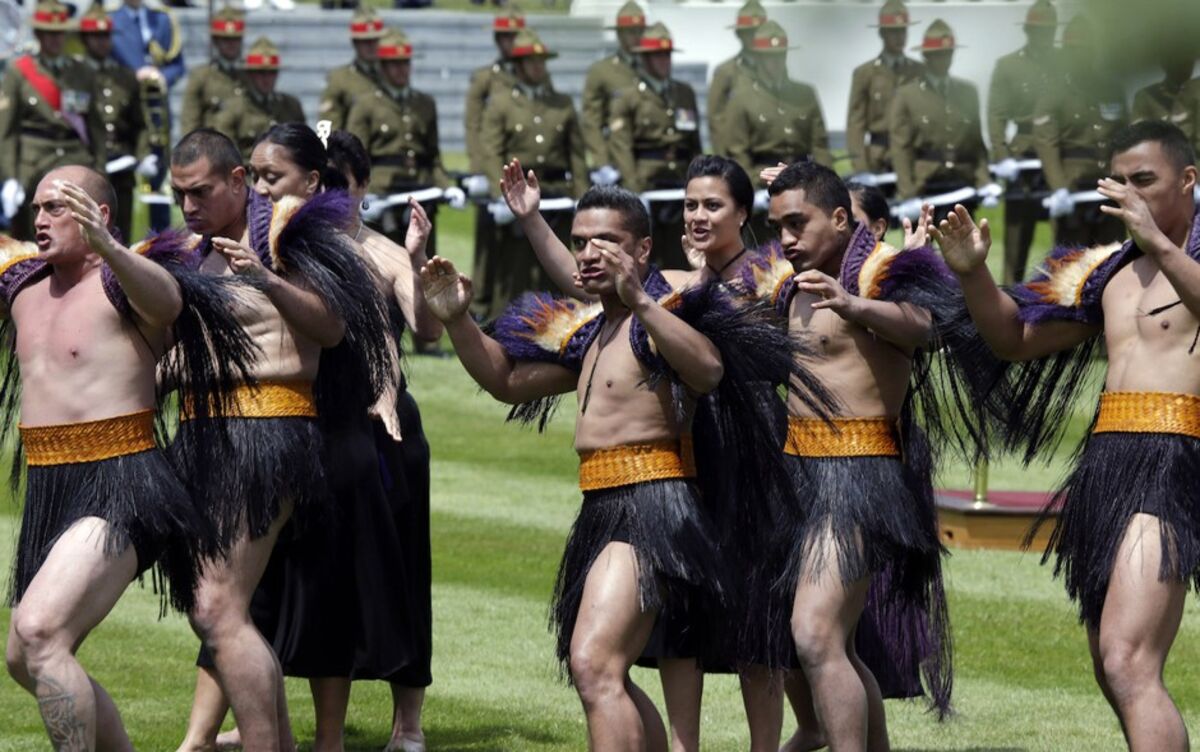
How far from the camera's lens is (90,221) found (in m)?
4.81

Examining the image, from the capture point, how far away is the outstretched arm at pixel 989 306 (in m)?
5.13

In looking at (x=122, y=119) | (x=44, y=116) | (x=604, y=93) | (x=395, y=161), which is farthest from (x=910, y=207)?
(x=44, y=116)

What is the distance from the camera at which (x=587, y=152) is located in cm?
1680

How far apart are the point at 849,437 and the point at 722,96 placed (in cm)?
1030

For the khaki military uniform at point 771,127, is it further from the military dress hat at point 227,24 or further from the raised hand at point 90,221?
the raised hand at point 90,221

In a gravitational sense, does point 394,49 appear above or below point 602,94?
above

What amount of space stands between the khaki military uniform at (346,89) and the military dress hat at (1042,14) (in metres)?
13.5

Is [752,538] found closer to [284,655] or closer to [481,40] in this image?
[284,655]

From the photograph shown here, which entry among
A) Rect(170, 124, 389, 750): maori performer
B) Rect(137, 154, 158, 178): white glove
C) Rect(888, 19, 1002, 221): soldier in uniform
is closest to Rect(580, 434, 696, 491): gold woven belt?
Rect(170, 124, 389, 750): maori performer

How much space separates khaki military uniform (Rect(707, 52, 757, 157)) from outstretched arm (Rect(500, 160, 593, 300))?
31.1 feet

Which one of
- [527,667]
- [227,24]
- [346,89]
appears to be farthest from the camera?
[227,24]

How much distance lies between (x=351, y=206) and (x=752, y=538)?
4.82ft

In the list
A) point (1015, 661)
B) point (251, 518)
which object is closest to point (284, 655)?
point (251, 518)

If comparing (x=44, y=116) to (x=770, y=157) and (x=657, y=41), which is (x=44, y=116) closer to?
(x=657, y=41)
